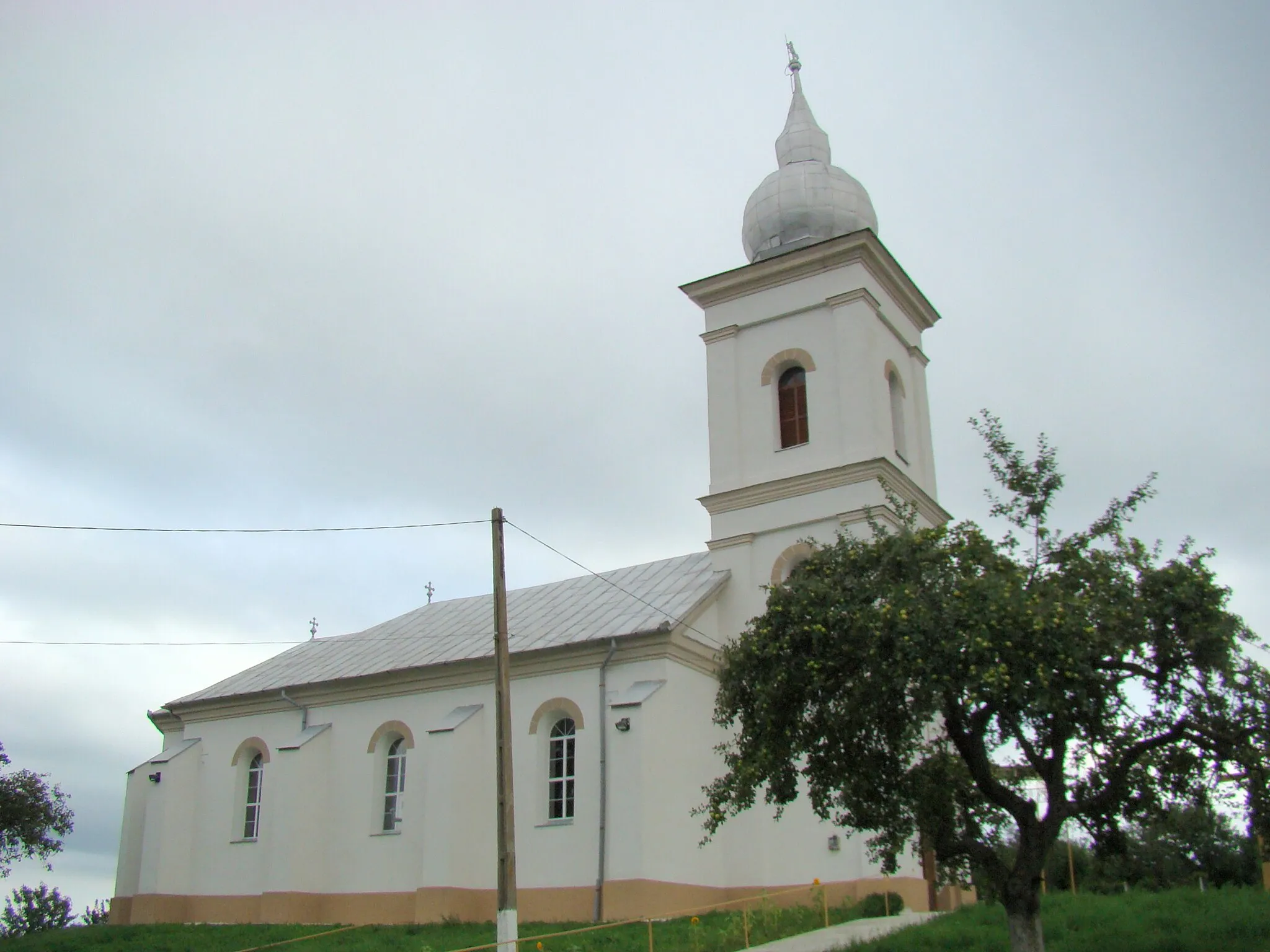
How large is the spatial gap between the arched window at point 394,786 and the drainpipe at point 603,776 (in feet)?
18.5

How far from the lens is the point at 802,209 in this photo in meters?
→ 28.9

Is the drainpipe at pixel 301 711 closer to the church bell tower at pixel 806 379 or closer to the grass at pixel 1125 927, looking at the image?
the church bell tower at pixel 806 379

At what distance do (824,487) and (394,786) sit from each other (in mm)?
11761

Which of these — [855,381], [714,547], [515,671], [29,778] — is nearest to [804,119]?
[855,381]

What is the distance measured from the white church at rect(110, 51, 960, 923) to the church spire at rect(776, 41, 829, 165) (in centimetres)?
8

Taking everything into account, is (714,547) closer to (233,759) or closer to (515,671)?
(515,671)

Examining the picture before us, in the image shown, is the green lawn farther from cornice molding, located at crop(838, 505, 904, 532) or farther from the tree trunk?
cornice molding, located at crop(838, 505, 904, 532)

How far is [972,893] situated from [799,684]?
41.3 ft

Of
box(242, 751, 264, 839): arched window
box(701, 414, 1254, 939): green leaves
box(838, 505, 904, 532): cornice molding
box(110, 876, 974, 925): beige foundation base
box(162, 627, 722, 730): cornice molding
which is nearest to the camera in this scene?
box(701, 414, 1254, 939): green leaves

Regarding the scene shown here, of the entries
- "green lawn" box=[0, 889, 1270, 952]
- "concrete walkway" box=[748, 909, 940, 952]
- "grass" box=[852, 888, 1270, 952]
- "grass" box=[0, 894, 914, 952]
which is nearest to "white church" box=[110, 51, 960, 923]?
"grass" box=[0, 894, 914, 952]

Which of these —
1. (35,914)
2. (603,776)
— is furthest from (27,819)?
(603,776)

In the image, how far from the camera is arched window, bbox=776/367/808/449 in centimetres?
2697

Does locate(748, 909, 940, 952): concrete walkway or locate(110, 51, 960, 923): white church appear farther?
locate(110, 51, 960, 923): white church

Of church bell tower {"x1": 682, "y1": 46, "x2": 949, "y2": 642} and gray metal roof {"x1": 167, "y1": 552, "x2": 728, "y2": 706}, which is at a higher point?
church bell tower {"x1": 682, "y1": 46, "x2": 949, "y2": 642}
